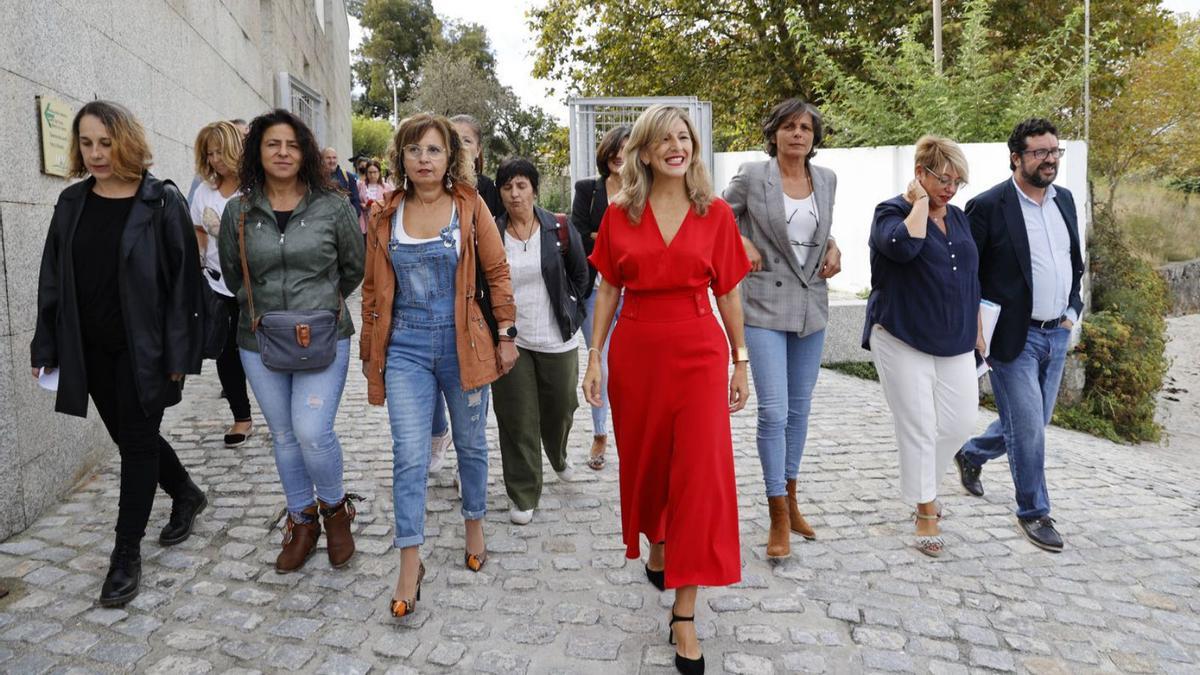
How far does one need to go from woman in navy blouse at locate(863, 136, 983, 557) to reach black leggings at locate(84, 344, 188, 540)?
11.7ft

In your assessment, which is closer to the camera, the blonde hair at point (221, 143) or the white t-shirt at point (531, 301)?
the white t-shirt at point (531, 301)

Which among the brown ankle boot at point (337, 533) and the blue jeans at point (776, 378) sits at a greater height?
the blue jeans at point (776, 378)

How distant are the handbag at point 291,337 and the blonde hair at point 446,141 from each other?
704 mm

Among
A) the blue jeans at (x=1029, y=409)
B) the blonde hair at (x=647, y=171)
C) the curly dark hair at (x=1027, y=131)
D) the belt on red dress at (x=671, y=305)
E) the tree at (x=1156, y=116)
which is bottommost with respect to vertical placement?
the blue jeans at (x=1029, y=409)

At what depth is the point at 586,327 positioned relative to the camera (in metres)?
6.11

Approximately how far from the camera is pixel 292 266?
12.4ft

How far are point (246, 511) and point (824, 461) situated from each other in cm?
378

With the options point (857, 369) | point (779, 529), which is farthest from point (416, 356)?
point (857, 369)

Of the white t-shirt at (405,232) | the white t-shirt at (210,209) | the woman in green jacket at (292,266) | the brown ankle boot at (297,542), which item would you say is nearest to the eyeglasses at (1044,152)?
the white t-shirt at (405,232)

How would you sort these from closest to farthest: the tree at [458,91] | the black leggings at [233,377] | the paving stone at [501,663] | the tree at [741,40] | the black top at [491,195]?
the paving stone at [501,663] → the black top at [491,195] → the black leggings at [233,377] → the tree at [741,40] → the tree at [458,91]

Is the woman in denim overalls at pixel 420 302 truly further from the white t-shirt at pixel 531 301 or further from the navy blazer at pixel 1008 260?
the navy blazer at pixel 1008 260

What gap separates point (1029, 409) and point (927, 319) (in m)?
0.88

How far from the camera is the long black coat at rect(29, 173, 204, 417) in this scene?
11.9ft

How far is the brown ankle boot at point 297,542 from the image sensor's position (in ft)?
13.2
